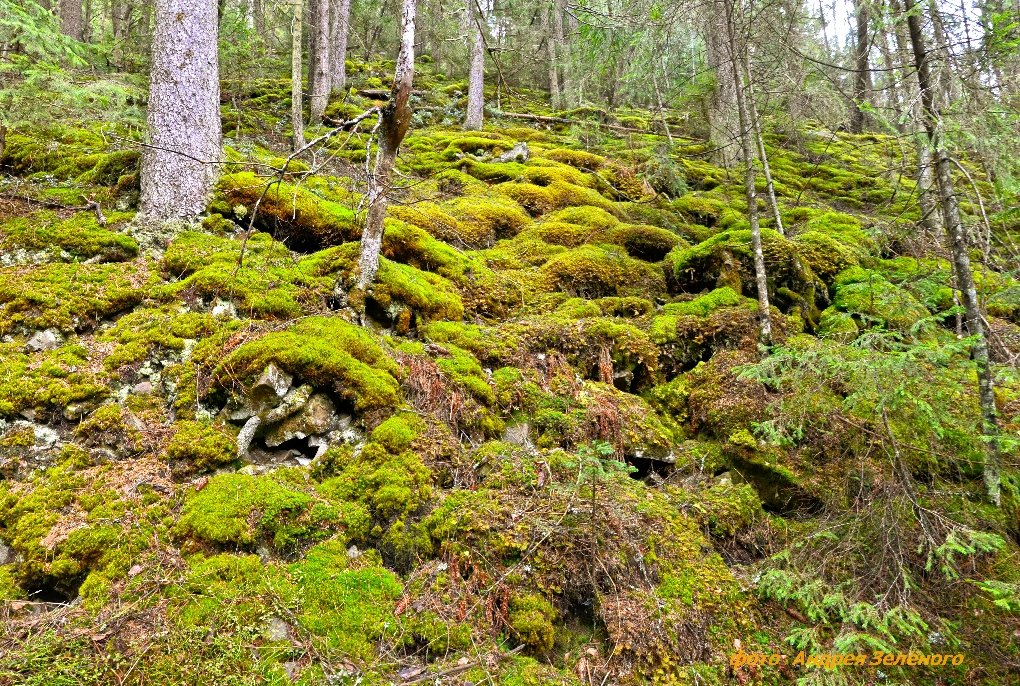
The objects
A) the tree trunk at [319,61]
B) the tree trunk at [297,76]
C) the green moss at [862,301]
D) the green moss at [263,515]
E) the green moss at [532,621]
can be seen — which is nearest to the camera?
the green moss at [263,515]

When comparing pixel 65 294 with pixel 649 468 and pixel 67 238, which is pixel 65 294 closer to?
pixel 67 238

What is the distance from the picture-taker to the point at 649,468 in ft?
17.8

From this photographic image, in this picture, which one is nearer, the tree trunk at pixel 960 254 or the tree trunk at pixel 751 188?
the tree trunk at pixel 960 254

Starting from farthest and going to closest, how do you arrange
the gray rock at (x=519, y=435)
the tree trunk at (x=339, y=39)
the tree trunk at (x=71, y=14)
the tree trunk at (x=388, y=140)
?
the tree trunk at (x=339, y=39) → the tree trunk at (x=71, y=14) → the gray rock at (x=519, y=435) → the tree trunk at (x=388, y=140)

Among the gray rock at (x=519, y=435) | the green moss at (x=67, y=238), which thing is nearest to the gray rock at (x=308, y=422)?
the gray rock at (x=519, y=435)

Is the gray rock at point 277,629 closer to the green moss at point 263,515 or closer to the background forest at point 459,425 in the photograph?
the background forest at point 459,425

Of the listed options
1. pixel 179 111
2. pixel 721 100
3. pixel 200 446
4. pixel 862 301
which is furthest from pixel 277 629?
pixel 721 100

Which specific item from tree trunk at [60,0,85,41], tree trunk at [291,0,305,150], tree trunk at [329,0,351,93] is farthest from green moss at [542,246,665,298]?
tree trunk at [60,0,85,41]

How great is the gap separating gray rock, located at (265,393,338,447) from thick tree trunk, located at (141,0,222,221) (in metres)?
3.24

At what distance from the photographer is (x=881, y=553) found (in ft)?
13.7

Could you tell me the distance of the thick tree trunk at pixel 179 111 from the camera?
19.1ft

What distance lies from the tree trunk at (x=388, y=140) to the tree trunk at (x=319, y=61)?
31.3 feet

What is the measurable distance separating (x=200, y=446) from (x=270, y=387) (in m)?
0.65

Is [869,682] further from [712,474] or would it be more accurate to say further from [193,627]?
[193,627]
